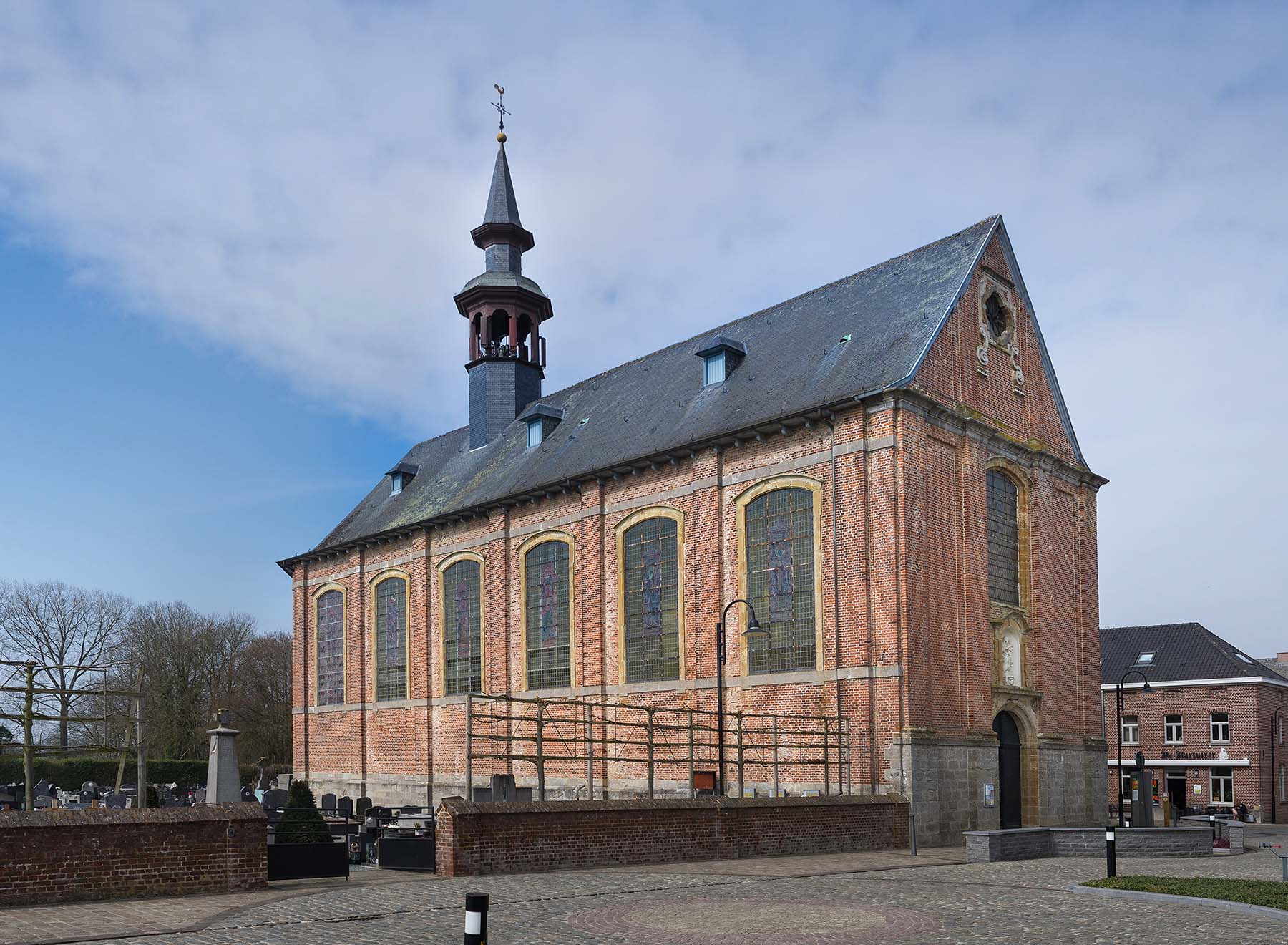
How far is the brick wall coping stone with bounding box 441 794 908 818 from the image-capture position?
17.0 meters

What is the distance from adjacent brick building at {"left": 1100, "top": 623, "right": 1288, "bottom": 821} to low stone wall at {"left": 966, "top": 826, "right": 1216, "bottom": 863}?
24854mm

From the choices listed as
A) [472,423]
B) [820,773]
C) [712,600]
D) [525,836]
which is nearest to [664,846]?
[525,836]

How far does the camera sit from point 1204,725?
160ft

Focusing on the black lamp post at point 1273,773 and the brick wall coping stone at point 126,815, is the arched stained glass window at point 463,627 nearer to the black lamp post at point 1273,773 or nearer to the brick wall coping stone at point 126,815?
the brick wall coping stone at point 126,815

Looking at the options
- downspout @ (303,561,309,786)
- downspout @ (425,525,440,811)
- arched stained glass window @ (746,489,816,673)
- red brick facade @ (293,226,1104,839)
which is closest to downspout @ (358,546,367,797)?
downspout @ (303,561,309,786)

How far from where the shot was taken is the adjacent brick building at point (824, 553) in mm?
25109

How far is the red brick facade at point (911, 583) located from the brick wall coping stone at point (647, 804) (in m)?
1.54

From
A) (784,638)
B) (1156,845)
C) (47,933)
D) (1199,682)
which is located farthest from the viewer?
(1199,682)

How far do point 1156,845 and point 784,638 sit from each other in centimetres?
859

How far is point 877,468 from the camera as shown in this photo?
25203mm

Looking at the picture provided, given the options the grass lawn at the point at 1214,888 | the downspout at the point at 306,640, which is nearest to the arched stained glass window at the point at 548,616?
the downspout at the point at 306,640

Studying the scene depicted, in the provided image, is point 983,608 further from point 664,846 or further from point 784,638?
point 664,846

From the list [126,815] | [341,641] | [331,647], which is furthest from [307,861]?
[331,647]

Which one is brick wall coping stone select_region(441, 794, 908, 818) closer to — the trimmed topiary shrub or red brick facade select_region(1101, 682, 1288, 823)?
the trimmed topiary shrub
